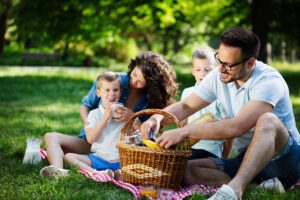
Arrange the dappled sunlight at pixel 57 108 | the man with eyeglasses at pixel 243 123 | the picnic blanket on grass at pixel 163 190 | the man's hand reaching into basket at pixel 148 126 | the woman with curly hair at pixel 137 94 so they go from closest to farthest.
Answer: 1. the man with eyeglasses at pixel 243 123
2. the picnic blanket on grass at pixel 163 190
3. the man's hand reaching into basket at pixel 148 126
4. the woman with curly hair at pixel 137 94
5. the dappled sunlight at pixel 57 108

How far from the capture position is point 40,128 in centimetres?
655

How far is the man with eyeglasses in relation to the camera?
3531 millimetres

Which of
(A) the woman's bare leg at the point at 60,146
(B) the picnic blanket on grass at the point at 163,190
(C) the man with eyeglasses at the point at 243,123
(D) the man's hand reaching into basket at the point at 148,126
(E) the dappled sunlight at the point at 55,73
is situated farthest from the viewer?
(E) the dappled sunlight at the point at 55,73

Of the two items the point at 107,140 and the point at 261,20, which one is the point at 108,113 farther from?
the point at 261,20

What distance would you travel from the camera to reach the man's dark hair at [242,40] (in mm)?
3811

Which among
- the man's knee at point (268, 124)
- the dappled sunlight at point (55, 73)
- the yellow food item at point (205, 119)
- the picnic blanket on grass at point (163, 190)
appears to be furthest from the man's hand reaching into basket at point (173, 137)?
the dappled sunlight at point (55, 73)

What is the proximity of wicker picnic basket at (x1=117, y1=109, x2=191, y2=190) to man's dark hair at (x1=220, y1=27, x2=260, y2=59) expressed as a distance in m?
0.72

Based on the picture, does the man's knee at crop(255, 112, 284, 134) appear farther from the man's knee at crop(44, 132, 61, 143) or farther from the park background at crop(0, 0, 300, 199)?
the man's knee at crop(44, 132, 61, 143)

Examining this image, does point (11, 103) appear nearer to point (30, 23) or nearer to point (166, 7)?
point (30, 23)

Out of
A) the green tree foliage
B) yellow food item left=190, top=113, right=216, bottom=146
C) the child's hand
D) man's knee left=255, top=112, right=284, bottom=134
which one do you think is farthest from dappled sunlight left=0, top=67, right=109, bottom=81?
man's knee left=255, top=112, right=284, bottom=134

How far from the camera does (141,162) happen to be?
3.79m

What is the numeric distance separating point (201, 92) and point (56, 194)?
4.85 ft

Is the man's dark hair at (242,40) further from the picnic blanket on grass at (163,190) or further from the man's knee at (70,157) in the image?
the man's knee at (70,157)

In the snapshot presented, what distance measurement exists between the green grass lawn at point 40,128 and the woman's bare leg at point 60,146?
0.17 meters
